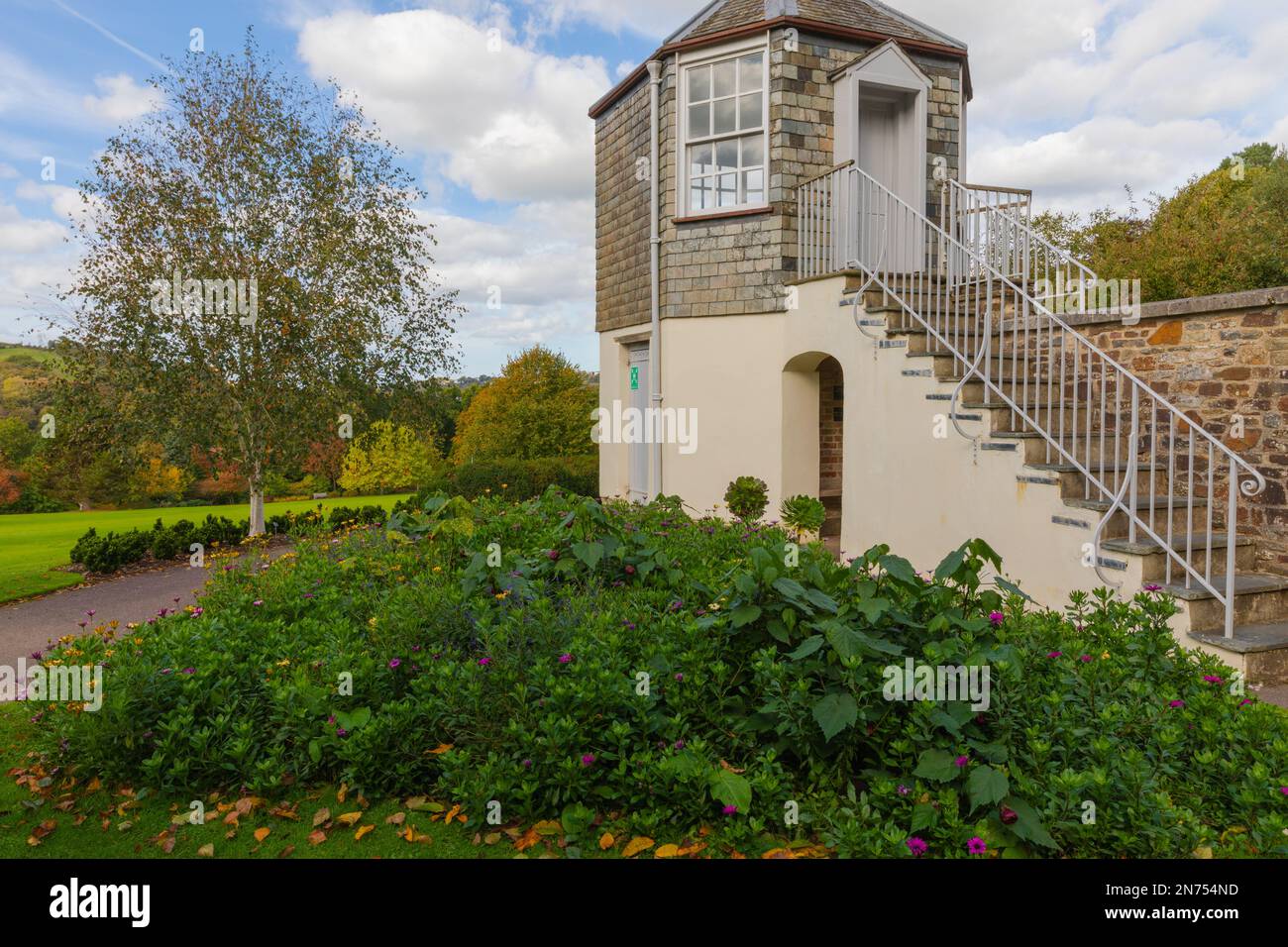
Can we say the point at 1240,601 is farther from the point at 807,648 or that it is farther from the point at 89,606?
the point at 89,606

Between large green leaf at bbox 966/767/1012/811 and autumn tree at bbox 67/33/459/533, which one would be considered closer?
Answer: large green leaf at bbox 966/767/1012/811

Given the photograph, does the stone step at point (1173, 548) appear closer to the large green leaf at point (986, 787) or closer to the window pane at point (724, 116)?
the large green leaf at point (986, 787)

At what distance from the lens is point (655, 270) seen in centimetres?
1051

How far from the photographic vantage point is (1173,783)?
2.82m

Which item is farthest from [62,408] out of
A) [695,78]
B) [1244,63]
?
[1244,63]

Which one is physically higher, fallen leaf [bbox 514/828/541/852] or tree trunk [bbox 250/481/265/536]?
tree trunk [bbox 250/481/265/536]

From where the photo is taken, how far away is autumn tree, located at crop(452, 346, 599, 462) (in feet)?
80.0

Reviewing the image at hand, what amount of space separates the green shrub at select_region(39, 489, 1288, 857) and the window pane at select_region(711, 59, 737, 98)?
8.03 metres

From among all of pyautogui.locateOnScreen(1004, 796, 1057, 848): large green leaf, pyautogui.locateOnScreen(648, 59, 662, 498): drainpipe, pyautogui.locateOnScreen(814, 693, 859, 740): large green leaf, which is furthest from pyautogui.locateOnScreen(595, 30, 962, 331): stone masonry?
pyautogui.locateOnScreen(1004, 796, 1057, 848): large green leaf

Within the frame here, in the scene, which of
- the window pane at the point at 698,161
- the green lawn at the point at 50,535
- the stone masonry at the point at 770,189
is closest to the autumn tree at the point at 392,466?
the green lawn at the point at 50,535

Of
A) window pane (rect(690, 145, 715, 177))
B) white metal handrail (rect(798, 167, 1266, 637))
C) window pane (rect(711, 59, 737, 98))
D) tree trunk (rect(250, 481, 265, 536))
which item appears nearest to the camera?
white metal handrail (rect(798, 167, 1266, 637))

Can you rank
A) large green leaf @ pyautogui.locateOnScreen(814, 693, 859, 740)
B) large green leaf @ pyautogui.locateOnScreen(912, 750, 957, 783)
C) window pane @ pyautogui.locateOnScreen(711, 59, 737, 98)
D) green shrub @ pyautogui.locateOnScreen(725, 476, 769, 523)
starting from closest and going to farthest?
large green leaf @ pyautogui.locateOnScreen(912, 750, 957, 783) → large green leaf @ pyautogui.locateOnScreen(814, 693, 859, 740) → green shrub @ pyautogui.locateOnScreen(725, 476, 769, 523) → window pane @ pyautogui.locateOnScreen(711, 59, 737, 98)

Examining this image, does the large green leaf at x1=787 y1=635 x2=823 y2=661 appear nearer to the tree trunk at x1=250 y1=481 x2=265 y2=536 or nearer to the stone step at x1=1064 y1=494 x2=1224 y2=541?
the stone step at x1=1064 y1=494 x2=1224 y2=541

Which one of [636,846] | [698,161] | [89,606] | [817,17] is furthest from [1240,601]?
[89,606]
